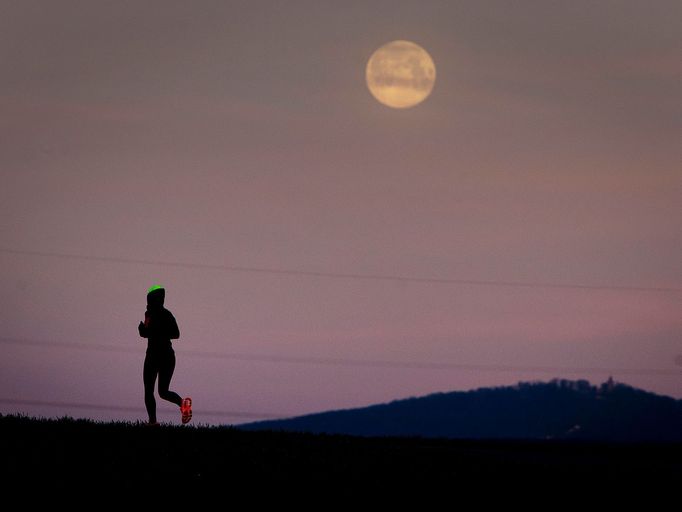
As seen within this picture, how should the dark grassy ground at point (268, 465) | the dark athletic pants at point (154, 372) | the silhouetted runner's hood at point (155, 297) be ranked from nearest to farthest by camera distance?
the dark grassy ground at point (268, 465) < the silhouetted runner's hood at point (155, 297) < the dark athletic pants at point (154, 372)

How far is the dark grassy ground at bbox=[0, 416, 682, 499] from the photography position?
14.4 metres

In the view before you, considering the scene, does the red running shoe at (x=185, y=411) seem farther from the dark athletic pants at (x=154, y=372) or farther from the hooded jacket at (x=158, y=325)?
the hooded jacket at (x=158, y=325)

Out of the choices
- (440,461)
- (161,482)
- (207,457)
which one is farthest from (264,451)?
(161,482)

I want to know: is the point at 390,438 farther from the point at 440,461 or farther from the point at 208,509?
the point at 208,509

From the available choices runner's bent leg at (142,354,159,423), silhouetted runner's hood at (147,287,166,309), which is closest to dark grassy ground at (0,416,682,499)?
runner's bent leg at (142,354,159,423)

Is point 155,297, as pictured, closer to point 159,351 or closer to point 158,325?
point 158,325

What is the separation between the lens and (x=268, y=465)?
16.0 metres

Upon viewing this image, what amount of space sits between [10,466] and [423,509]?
4.85 m

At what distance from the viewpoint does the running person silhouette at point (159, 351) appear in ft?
70.1

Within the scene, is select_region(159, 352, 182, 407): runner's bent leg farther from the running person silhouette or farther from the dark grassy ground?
the dark grassy ground

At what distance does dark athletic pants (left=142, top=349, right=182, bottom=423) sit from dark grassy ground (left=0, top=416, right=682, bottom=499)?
0.80 meters

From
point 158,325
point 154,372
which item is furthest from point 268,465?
point 154,372

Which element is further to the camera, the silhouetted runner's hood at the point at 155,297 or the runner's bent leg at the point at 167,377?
the runner's bent leg at the point at 167,377

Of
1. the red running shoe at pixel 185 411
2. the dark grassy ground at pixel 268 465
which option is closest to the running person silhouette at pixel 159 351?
the red running shoe at pixel 185 411
